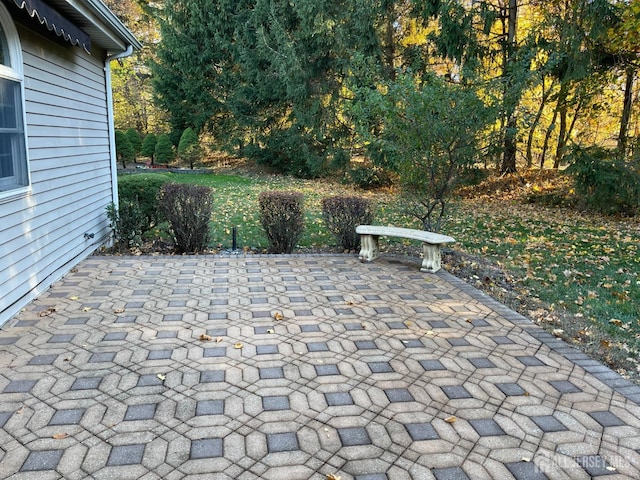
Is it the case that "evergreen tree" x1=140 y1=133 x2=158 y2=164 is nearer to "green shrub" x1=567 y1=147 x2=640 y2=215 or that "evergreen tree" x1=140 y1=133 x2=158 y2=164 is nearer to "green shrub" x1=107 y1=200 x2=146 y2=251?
"green shrub" x1=107 y1=200 x2=146 y2=251

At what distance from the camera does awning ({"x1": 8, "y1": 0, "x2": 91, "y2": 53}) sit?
12.3 feet

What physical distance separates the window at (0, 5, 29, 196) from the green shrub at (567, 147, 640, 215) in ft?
35.1

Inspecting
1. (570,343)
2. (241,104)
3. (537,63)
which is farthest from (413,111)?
(241,104)

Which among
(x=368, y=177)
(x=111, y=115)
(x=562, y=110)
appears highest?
(x=562, y=110)

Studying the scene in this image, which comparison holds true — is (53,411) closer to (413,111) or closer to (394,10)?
(413,111)

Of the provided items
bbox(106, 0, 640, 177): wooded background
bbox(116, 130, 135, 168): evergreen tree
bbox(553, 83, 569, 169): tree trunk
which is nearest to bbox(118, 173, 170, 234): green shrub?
bbox(106, 0, 640, 177): wooded background

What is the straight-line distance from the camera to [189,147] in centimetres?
1942

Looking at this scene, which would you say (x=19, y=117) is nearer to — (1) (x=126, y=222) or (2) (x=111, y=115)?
(1) (x=126, y=222)

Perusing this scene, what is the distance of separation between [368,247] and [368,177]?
9.20 metres

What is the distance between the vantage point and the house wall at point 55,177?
13.8 ft

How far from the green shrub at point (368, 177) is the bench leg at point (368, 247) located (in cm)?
908

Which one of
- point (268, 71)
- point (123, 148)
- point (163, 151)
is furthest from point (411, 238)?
point (123, 148)

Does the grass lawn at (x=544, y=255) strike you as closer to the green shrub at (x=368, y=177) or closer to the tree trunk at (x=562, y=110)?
the tree trunk at (x=562, y=110)

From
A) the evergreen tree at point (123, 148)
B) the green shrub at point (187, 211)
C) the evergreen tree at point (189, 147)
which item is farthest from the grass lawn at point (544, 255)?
the evergreen tree at point (123, 148)
